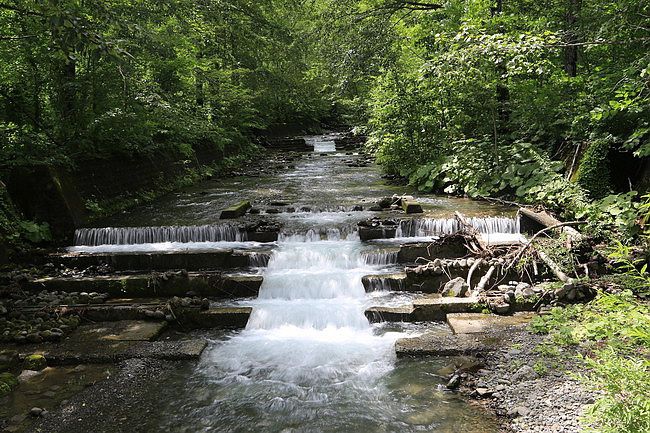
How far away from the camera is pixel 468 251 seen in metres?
8.27

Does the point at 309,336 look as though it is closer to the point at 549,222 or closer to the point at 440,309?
the point at 440,309

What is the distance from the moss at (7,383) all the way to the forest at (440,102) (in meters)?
3.22

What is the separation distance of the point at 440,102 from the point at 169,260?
978 centimetres

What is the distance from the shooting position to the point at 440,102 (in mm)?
14125

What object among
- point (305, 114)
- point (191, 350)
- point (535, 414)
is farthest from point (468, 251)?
point (305, 114)

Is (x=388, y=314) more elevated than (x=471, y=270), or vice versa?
(x=471, y=270)

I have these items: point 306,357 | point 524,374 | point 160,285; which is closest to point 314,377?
point 306,357

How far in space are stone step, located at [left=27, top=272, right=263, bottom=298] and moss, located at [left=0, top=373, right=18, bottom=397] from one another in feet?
8.42

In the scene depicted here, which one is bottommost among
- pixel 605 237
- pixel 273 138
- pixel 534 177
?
pixel 605 237

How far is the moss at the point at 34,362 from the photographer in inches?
198

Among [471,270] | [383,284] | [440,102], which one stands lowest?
[383,284]

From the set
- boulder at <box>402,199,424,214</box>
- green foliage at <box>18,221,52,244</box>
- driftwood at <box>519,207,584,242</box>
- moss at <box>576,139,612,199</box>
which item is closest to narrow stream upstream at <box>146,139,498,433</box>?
driftwood at <box>519,207,584,242</box>

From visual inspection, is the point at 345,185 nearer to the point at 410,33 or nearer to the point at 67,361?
the point at 410,33

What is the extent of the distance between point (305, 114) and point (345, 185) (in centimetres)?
2262
